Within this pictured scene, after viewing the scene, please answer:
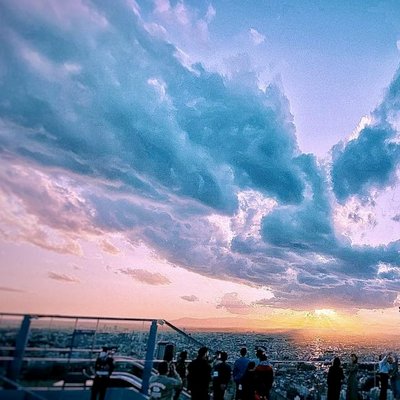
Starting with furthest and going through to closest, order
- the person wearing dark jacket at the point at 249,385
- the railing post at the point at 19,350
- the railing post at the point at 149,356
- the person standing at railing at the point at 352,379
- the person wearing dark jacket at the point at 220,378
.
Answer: the person standing at railing at the point at 352,379 → the person wearing dark jacket at the point at 220,378 → the railing post at the point at 149,356 → the person wearing dark jacket at the point at 249,385 → the railing post at the point at 19,350

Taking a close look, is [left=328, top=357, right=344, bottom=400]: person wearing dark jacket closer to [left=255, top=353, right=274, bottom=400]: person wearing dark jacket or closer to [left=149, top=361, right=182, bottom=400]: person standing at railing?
[left=255, top=353, right=274, bottom=400]: person wearing dark jacket

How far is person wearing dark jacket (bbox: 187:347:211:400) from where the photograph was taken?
28.6 feet

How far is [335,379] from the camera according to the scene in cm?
1119

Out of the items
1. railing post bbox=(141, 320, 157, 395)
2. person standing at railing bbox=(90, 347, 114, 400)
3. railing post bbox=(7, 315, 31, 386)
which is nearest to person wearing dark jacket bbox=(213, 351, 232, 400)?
railing post bbox=(141, 320, 157, 395)

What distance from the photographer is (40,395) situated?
8.00m

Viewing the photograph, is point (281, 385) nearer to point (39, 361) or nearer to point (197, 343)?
point (197, 343)

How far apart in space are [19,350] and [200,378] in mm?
4112

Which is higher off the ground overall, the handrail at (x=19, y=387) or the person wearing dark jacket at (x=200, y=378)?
the person wearing dark jacket at (x=200, y=378)

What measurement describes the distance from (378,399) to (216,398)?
238 inches

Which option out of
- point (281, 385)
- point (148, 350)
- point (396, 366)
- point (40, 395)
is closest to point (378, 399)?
point (396, 366)

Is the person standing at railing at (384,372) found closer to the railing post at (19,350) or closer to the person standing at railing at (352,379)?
the person standing at railing at (352,379)

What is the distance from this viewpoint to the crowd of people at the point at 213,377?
26.1 feet

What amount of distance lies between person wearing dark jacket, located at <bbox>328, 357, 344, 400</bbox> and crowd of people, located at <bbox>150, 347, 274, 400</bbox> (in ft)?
8.79

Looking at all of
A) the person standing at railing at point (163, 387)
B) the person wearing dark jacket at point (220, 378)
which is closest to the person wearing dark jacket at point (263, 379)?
the person wearing dark jacket at point (220, 378)
